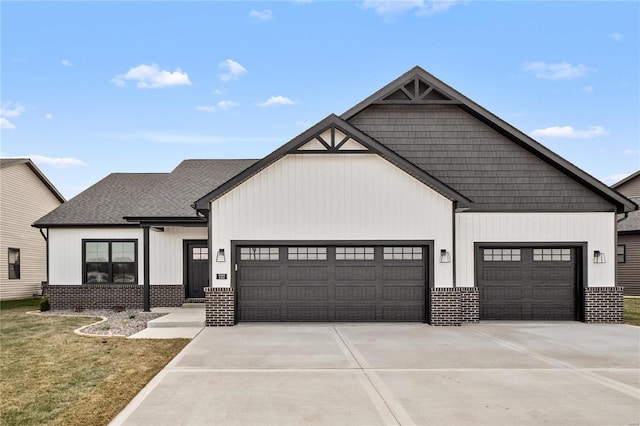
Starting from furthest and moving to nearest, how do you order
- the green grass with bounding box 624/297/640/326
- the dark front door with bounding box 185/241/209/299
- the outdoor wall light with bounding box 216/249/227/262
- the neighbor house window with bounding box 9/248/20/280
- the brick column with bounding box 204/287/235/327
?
the neighbor house window with bounding box 9/248/20/280 < the dark front door with bounding box 185/241/209/299 < the green grass with bounding box 624/297/640/326 < the outdoor wall light with bounding box 216/249/227/262 < the brick column with bounding box 204/287/235/327

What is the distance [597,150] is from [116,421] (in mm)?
45136

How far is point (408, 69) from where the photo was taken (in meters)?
14.7

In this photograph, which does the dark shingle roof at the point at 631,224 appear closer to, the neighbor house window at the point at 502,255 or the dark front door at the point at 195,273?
the neighbor house window at the point at 502,255

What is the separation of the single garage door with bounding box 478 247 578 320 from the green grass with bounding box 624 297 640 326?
8.13 feet

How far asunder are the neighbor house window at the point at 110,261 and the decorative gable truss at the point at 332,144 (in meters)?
8.91

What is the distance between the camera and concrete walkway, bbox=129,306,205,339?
11.7m

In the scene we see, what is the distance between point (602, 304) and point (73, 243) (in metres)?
19.5

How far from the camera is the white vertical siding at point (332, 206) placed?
43.2 feet

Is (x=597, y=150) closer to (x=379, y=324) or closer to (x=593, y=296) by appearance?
(x=593, y=296)

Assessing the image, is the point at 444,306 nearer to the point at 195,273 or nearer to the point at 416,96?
the point at 416,96

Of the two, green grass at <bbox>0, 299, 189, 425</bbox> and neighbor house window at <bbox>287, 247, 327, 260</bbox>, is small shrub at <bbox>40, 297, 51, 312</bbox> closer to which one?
green grass at <bbox>0, 299, 189, 425</bbox>

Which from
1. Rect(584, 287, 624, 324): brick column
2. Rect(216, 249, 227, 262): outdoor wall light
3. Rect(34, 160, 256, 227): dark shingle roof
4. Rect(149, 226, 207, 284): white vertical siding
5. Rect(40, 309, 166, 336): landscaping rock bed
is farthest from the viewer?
Rect(34, 160, 256, 227): dark shingle roof

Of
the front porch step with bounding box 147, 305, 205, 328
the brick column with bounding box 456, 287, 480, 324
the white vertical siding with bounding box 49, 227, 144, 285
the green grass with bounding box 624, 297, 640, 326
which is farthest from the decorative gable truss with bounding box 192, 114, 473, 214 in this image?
the green grass with bounding box 624, 297, 640, 326

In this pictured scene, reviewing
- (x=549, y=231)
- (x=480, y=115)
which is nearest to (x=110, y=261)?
(x=480, y=115)
